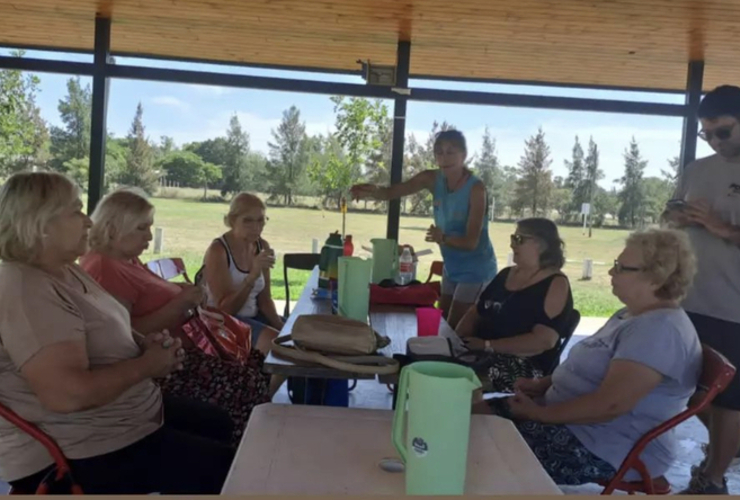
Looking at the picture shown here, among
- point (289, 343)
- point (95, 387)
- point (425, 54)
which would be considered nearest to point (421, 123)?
point (425, 54)

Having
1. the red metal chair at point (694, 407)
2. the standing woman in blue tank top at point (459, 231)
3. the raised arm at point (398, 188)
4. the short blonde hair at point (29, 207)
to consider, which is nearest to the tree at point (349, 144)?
the raised arm at point (398, 188)

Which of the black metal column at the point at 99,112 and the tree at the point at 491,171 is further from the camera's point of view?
the tree at the point at 491,171

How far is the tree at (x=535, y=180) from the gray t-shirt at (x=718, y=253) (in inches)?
126

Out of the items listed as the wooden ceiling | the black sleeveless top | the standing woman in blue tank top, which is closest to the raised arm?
the standing woman in blue tank top

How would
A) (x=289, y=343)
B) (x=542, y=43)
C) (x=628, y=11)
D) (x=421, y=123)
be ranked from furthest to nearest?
(x=421, y=123)
(x=542, y=43)
(x=628, y=11)
(x=289, y=343)

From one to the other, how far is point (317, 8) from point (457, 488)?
3677 millimetres

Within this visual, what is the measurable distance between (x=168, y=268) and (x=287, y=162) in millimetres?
2693

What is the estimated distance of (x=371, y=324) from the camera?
228 centimetres

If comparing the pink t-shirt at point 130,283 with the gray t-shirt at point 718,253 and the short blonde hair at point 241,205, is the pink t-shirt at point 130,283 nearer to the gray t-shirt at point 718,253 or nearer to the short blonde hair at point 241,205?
the short blonde hair at point 241,205

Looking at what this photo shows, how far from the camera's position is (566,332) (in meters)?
2.45

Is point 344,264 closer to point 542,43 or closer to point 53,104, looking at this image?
point 542,43

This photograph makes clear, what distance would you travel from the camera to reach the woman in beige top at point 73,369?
4.61 ft

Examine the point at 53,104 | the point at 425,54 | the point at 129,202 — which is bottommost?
the point at 129,202

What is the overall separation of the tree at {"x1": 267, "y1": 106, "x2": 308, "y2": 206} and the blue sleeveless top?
8.01ft
